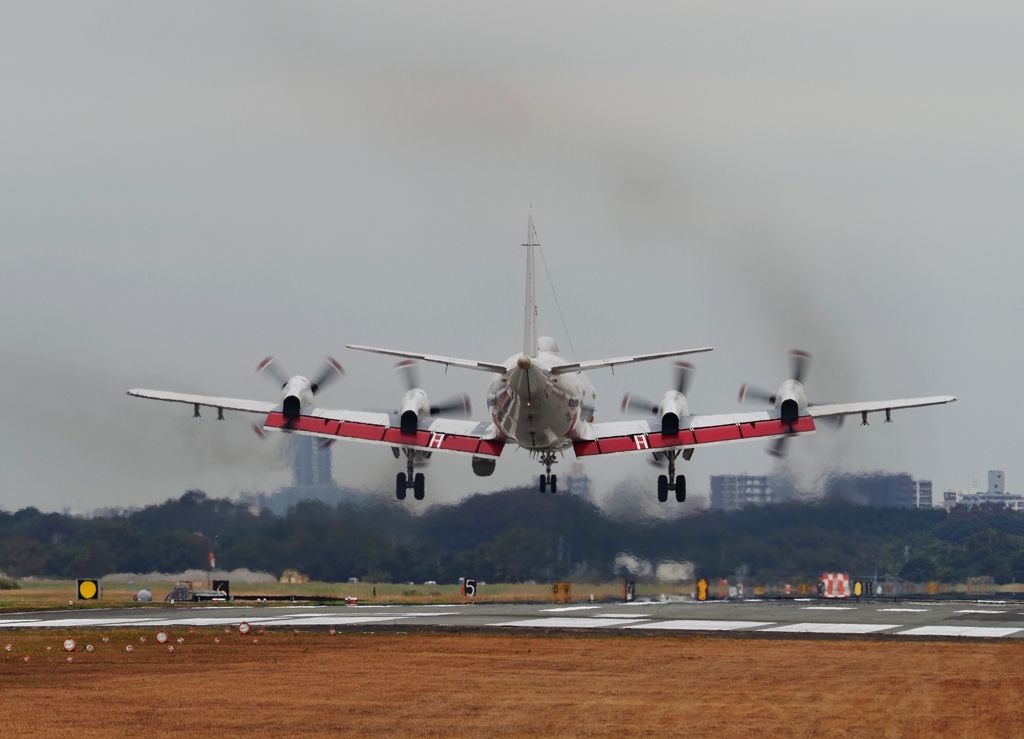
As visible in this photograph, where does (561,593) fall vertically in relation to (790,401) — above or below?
below

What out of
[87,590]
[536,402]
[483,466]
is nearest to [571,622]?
[536,402]

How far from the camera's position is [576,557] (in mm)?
77188

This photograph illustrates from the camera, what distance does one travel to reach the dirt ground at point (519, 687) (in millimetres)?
23344

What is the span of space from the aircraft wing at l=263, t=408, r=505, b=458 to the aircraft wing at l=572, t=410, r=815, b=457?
4.58 m

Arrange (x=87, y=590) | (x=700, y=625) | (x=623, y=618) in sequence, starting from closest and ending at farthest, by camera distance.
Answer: (x=700, y=625) → (x=623, y=618) → (x=87, y=590)

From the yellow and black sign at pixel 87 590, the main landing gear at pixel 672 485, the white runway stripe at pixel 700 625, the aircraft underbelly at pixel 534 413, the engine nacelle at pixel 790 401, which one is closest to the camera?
the white runway stripe at pixel 700 625

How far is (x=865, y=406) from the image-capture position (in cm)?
6412

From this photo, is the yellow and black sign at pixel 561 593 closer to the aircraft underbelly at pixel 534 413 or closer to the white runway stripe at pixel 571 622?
the aircraft underbelly at pixel 534 413

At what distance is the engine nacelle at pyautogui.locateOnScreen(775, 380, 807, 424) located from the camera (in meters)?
63.2

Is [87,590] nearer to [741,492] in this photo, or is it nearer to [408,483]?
[408,483]

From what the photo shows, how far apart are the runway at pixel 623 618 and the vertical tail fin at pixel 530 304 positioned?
37.4 feet

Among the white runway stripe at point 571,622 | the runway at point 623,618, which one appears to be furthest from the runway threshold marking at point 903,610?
the white runway stripe at point 571,622

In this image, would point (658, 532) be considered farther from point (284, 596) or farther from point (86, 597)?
point (86, 597)

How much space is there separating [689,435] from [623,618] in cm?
1365
